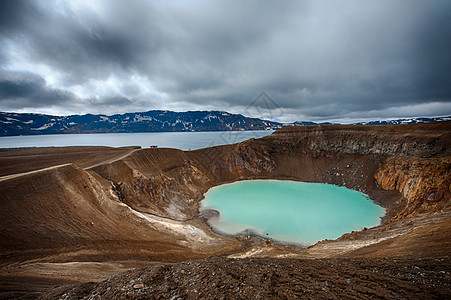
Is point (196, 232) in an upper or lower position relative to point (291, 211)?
upper

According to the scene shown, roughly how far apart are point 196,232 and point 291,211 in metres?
15.3

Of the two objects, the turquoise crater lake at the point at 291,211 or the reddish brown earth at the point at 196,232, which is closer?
the reddish brown earth at the point at 196,232

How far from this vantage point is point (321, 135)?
54062 mm

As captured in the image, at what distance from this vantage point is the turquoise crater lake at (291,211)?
71.5ft

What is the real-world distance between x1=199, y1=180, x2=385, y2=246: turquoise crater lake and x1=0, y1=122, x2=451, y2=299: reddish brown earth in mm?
2173

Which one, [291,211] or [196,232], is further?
[291,211]

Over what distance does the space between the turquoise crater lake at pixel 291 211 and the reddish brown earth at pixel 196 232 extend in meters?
2.17

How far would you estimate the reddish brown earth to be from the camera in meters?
5.41

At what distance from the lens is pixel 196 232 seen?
21297mm

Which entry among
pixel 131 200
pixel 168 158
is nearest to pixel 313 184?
pixel 168 158

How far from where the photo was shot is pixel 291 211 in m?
27.0

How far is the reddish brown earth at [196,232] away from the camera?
5406mm

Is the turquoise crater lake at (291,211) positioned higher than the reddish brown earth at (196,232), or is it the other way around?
the reddish brown earth at (196,232)

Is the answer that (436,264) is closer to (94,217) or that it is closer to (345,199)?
(94,217)
